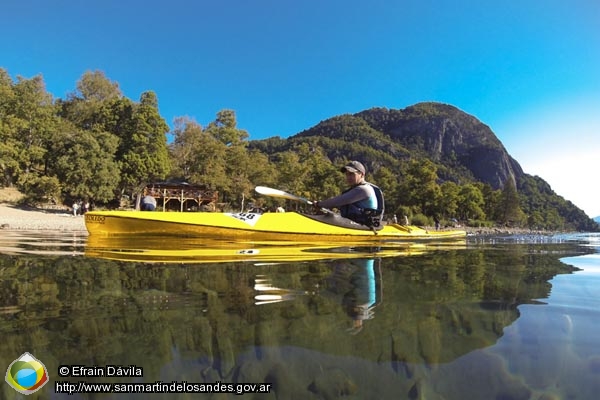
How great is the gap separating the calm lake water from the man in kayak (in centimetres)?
494

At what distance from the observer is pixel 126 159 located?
43.1 meters

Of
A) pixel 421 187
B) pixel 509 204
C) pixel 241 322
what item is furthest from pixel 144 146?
pixel 509 204

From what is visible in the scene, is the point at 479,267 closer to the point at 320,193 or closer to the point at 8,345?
the point at 8,345

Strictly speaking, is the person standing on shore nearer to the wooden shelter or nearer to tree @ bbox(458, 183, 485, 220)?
the wooden shelter

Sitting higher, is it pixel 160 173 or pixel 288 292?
pixel 160 173

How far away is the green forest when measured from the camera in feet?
123

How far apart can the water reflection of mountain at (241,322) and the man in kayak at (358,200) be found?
477 centimetres

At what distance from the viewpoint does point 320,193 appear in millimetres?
52750

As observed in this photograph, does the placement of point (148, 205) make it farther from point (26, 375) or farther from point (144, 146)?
point (144, 146)

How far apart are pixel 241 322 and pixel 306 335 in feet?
1.33

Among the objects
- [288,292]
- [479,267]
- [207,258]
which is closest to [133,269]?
[207,258]

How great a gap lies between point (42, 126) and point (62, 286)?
4813 cm

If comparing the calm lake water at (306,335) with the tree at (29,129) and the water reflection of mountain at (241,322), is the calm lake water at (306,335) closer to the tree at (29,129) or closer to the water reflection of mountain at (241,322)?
the water reflection of mountain at (241,322)

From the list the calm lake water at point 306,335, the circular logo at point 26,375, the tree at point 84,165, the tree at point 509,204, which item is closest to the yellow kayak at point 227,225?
the calm lake water at point 306,335
